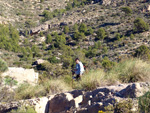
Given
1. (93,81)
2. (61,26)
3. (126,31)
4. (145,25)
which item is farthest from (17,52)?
(93,81)

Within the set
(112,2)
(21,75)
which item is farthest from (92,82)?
(112,2)

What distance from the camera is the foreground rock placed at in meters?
3.47

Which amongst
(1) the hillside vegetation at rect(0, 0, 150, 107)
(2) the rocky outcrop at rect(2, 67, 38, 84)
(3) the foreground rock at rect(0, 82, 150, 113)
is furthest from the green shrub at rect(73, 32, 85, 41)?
(3) the foreground rock at rect(0, 82, 150, 113)

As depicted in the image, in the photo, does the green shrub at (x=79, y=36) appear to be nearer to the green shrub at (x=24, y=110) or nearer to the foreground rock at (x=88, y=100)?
the foreground rock at (x=88, y=100)

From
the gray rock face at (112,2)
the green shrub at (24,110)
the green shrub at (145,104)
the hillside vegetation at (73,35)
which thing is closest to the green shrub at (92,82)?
the green shrub at (24,110)

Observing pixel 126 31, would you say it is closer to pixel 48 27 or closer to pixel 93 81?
pixel 48 27

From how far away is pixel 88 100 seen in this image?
13.7 feet

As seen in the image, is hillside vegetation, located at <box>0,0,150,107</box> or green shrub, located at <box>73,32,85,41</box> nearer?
hillside vegetation, located at <box>0,0,150,107</box>

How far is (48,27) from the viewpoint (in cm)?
5066

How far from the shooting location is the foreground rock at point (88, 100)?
3.47 meters

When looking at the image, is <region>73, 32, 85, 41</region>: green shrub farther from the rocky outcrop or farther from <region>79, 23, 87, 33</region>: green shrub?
the rocky outcrop

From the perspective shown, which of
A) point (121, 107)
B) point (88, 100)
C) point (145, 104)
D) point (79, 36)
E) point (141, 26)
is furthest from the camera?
point (79, 36)

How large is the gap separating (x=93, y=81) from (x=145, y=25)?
105 ft

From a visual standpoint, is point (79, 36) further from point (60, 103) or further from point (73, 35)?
point (60, 103)
